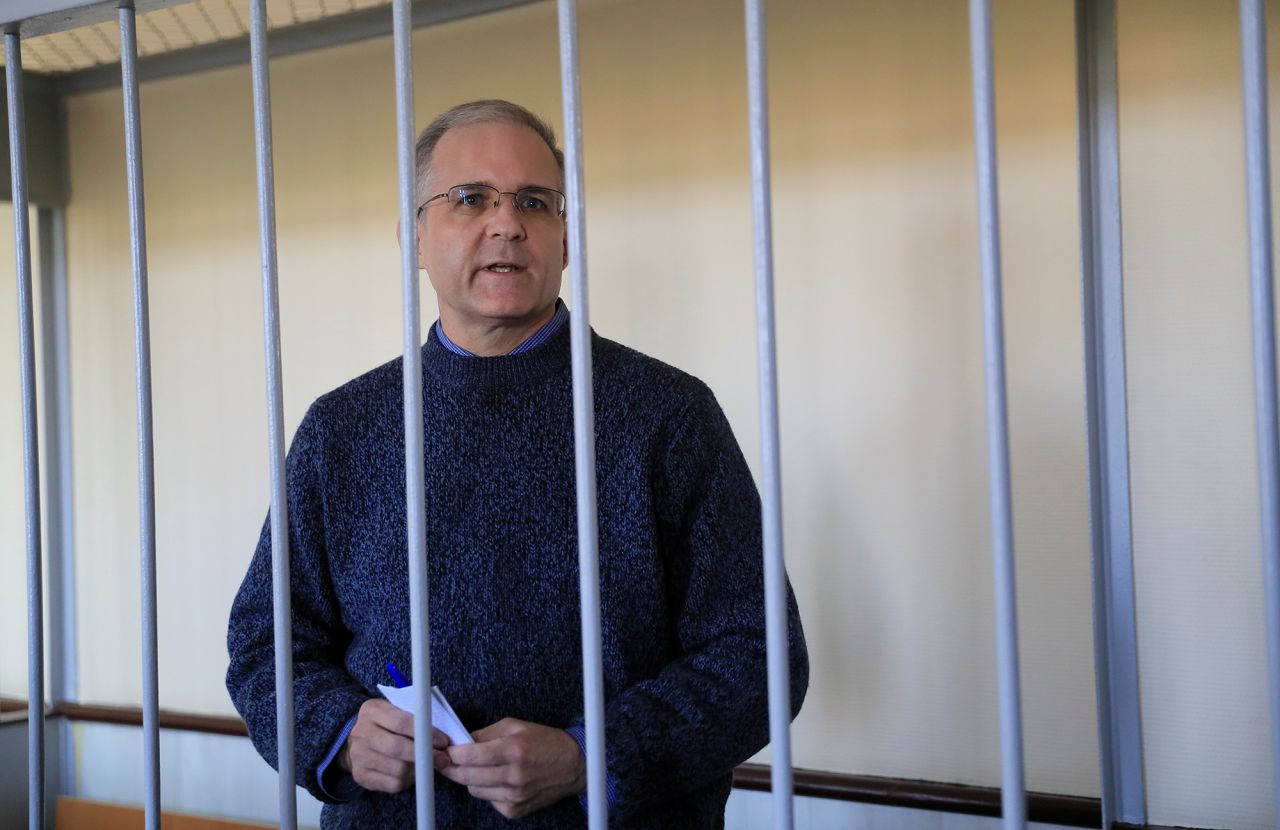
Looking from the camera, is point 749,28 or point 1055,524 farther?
point 1055,524

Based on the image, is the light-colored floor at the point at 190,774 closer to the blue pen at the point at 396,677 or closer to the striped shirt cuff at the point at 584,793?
the blue pen at the point at 396,677

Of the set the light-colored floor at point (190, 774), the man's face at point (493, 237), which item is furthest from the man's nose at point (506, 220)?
the light-colored floor at point (190, 774)

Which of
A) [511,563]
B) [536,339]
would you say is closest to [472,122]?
[536,339]

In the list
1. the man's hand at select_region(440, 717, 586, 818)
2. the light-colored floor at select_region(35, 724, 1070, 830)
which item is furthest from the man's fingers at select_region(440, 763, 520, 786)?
the light-colored floor at select_region(35, 724, 1070, 830)

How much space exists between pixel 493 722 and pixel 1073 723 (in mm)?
1362

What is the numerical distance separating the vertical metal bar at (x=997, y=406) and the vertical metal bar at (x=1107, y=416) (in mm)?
1530

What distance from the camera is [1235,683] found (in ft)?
7.03

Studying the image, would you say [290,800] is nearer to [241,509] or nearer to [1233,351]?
[1233,351]

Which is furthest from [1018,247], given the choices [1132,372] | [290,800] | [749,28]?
[290,800]

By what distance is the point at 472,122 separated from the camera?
1.50 m

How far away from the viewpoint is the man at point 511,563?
1.30m

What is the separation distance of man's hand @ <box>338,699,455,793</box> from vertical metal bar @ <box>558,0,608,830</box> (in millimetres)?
404

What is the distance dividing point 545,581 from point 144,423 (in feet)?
1.63

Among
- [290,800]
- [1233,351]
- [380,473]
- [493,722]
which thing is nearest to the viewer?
[290,800]
